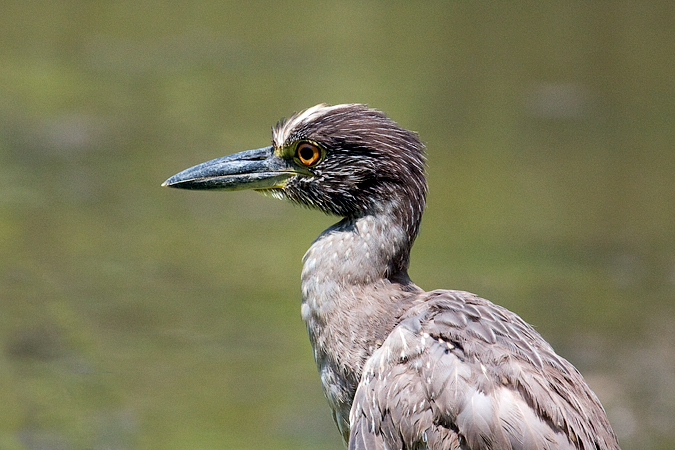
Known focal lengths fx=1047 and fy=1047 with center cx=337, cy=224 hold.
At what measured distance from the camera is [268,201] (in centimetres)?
1186

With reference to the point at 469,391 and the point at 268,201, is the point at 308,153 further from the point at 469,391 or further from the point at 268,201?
the point at 268,201

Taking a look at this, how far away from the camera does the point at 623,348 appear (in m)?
8.66

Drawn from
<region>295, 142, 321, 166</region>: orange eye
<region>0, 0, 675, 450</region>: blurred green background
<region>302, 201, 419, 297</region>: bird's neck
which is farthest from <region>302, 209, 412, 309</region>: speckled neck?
<region>0, 0, 675, 450</region>: blurred green background

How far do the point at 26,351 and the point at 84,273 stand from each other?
1.65 meters

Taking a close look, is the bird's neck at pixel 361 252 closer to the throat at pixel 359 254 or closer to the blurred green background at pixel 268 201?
the throat at pixel 359 254

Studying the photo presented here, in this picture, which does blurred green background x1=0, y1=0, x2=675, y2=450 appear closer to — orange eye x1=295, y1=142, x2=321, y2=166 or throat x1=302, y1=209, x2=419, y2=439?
throat x1=302, y1=209, x2=419, y2=439

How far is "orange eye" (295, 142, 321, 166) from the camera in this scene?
15.7 ft

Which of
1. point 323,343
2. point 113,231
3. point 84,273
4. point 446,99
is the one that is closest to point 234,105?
point 446,99

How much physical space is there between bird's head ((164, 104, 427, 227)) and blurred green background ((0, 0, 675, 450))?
10.5ft

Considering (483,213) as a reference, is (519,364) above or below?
above

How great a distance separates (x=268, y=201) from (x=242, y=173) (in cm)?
693

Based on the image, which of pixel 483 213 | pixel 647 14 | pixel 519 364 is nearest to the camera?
pixel 519 364

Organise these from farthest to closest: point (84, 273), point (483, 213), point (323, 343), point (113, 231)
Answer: point (483, 213)
point (113, 231)
point (84, 273)
point (323, 343)

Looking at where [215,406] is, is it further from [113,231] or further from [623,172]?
[623,172]
